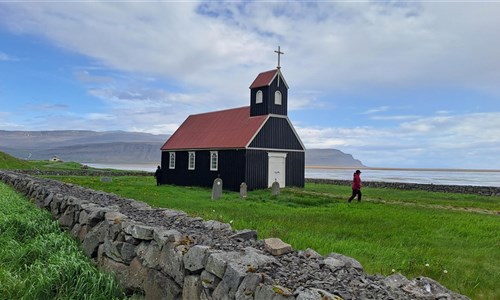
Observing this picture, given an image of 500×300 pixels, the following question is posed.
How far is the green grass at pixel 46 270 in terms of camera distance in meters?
6.00

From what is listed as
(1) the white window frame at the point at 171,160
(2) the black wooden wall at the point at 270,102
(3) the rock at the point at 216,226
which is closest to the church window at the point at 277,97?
(2) the black wooden wall at the point at 270,102

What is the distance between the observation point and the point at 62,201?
1079 centimetres

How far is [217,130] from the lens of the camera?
107 ft

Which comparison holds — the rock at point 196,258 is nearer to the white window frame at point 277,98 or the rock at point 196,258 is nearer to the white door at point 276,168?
the white door at point 276,168

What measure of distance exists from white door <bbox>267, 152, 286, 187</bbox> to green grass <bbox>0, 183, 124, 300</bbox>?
67.6 ft

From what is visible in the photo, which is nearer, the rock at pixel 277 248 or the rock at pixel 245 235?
the rock at pixel 277 248

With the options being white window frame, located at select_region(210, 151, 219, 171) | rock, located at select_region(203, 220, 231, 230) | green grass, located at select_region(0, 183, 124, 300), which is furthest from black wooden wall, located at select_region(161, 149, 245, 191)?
rock, located at select_region(203, 220, 231, 230)

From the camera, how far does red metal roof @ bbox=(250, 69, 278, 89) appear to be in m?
29.7

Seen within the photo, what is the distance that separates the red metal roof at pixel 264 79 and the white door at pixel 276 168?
16.5ft

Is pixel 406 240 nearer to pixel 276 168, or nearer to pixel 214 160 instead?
pixel 276 168

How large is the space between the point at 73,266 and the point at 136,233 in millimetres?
1116

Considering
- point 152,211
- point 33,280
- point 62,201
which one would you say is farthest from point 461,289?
point 62,201

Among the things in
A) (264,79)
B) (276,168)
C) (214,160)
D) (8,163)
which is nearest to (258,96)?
(264,79)

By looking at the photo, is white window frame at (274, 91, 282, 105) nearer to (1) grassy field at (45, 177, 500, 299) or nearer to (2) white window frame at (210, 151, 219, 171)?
(2) white window frame at (210, 151, 219, 171)
